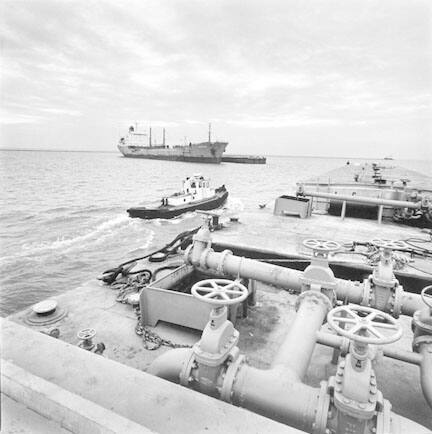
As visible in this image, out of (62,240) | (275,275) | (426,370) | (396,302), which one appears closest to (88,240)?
(62,240)

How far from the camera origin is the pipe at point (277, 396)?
3232mm

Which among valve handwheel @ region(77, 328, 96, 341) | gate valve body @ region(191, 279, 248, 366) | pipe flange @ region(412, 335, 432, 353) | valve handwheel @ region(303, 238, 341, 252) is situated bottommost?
valve handwheel @ region(77, 328, 96, 341)

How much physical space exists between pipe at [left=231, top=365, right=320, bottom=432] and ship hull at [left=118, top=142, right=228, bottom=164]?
99.3m

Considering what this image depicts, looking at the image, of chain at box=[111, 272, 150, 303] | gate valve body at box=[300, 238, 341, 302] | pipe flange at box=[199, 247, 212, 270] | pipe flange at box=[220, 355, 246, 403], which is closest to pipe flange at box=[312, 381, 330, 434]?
pipe flange at box=[220, 355, 246, 403]

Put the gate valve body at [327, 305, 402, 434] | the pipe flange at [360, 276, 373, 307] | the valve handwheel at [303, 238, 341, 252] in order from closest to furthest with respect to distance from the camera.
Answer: the gate valve body at [327, 305, 402, 434] → the pipe flange at [360, 276, 373, 307] → the valve handwheel at [303, 238, 341, 252]

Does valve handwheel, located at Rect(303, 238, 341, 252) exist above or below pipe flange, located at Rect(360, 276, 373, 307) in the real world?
above

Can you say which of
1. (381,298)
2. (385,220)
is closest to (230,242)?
(381,298)

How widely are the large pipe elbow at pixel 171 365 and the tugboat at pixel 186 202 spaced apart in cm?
2476

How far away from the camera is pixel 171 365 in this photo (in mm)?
3965

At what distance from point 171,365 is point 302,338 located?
5.87ft

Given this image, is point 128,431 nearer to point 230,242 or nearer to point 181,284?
point 181,284

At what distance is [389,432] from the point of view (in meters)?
2.94

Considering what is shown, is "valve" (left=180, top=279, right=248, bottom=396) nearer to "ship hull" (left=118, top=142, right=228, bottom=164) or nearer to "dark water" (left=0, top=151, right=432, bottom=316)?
"dark water" (left=0, top=151, right=432, bottom=316)

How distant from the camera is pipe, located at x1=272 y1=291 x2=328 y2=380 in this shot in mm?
3941
